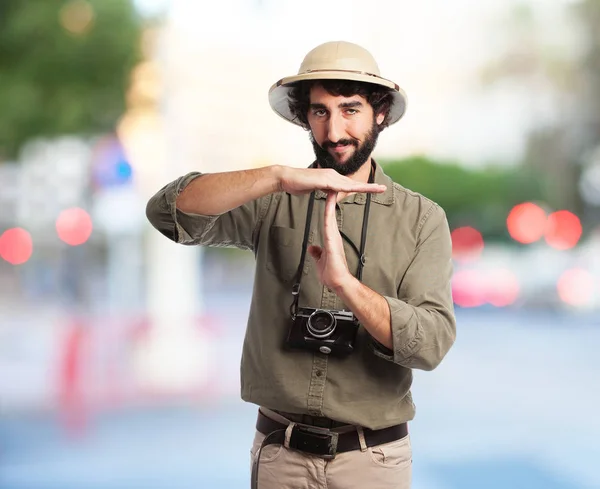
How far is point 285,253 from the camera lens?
1.50 metres

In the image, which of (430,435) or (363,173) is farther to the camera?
(430,435)

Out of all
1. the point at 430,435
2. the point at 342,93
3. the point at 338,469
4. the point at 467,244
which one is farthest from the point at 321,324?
the point at 467,244

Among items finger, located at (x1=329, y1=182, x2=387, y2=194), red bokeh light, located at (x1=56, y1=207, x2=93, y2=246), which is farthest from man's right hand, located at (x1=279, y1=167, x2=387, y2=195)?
red bokeh light, located at (x1=56, y1=207, x2=93, y2=246)

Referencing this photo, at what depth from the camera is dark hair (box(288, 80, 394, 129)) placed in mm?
1436

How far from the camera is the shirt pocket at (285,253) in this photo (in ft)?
4.87

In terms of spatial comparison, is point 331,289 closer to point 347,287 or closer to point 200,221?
point 347,287

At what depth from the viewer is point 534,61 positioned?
1336 cm

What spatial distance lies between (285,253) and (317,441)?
1.02 ft

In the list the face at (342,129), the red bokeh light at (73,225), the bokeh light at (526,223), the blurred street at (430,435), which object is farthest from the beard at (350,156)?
the red bokeh light at (73,225)

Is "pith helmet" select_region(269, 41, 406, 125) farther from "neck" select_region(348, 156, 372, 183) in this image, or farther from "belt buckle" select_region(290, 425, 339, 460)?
"belt buckle" select_region(290, 425, 339, 460)

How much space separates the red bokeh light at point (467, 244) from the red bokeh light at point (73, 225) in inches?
217

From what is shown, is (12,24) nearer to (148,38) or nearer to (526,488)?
(148,38)

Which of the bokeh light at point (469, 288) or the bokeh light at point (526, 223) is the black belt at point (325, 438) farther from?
the bokeh light at point (526, 223)

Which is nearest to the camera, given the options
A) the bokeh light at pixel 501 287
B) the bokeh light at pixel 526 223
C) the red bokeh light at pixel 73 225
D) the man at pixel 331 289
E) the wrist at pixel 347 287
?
the wrist at pixel 347 287
